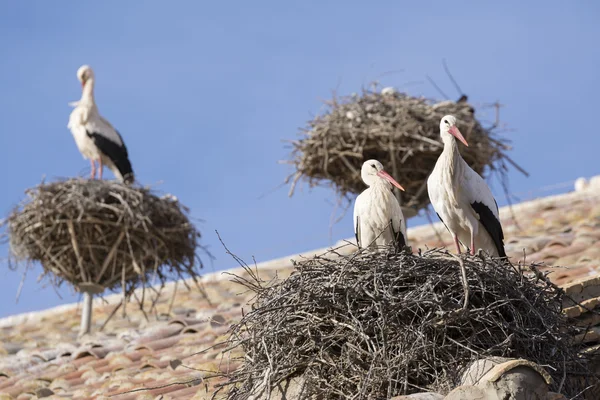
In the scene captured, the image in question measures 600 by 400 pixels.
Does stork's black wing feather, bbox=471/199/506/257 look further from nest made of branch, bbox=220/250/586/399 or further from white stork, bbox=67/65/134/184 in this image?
white stork, bbox=67/65/134/184

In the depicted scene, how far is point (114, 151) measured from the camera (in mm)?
10547

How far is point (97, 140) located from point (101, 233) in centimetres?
183

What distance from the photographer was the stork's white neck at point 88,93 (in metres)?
10.9

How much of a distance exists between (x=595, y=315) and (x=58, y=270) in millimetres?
5347

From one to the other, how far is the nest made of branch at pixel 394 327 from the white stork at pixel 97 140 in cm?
639

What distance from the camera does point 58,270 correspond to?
9203mm

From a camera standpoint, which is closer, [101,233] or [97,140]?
[101,233]

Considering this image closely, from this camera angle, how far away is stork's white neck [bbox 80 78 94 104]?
10.9m

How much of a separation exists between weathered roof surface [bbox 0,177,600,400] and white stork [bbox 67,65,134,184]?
4.18 feet

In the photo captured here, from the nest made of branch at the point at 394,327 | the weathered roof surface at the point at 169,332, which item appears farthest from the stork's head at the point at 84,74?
the nest made of branch at the point at 394,327

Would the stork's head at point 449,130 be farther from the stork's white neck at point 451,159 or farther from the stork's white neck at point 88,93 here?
the stork's white neck at point 88,93

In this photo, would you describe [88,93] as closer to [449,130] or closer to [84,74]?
[84,74]

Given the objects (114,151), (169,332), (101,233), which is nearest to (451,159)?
(169,332)

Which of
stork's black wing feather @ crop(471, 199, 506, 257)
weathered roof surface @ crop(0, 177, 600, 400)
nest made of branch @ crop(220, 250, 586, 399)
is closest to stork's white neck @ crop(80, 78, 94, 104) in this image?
weathered roof surface @ crop(0, 177, 600, 400)
